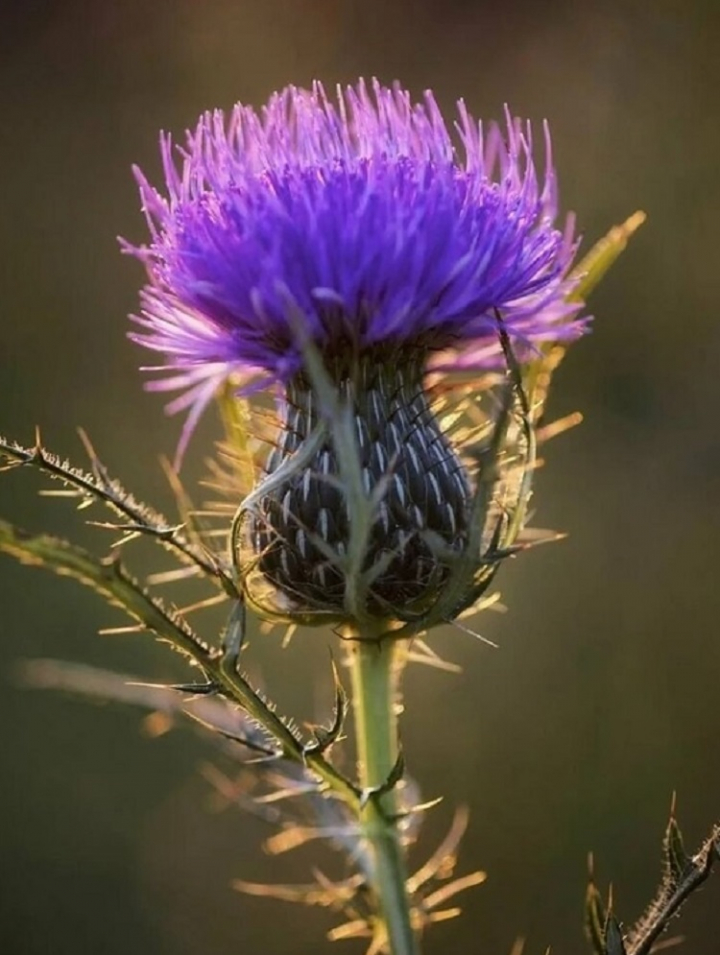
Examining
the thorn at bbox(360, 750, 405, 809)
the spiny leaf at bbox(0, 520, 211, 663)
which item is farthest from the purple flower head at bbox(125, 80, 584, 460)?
the thorn at bbox(360, 750, 405, 809)

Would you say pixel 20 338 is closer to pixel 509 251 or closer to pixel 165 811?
pixel 165 811

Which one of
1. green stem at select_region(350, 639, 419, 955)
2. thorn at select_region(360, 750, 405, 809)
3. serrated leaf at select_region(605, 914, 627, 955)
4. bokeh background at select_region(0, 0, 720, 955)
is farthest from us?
bokeh background at select_region(0, 0, 720, 955)

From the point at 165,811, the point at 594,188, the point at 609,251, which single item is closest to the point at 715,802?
the point at 165,811

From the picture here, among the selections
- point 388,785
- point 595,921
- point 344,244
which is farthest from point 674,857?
point 344,244

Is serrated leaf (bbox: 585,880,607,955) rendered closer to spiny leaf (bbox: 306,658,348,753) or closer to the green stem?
the green stem

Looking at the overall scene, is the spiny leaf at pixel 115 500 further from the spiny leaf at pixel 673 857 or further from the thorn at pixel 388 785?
the spiny leaf at pixel 673 857

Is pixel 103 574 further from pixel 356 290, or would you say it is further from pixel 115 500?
pixel 356 290
